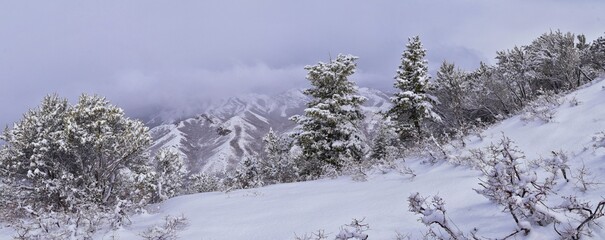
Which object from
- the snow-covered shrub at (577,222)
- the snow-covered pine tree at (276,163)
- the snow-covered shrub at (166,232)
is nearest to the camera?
the snow-covered shrub at (577,222)

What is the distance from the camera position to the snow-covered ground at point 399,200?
16.9 ft

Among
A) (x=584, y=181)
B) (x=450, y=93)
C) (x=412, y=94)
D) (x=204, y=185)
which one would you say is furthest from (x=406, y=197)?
(x=204, y=185)

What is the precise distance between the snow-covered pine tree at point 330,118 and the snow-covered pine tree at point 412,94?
3.46m

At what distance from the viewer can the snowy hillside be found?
16.6 feet

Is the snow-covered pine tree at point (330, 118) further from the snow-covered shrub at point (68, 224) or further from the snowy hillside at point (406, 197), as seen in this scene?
the snow-covered shrub at point (68, 224)

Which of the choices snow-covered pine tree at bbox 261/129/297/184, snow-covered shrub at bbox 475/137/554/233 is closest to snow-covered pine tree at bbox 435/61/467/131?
snow-covered pine tree at bbox 261/129/297/184

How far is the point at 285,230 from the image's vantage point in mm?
6859

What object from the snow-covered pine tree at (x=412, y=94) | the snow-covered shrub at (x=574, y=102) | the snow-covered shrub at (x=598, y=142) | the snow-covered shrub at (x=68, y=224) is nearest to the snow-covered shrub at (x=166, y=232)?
the snow-covered shrub at (x=68, y=224)

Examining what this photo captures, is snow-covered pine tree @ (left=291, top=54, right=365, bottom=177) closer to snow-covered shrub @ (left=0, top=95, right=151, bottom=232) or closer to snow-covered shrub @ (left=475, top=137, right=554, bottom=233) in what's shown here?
snow-covered shrub @ (left=0, top=95, right=151, bottom=232)

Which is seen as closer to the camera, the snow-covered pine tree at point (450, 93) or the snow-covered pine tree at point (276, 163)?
the snow-covered pine tree at point (450, 93)

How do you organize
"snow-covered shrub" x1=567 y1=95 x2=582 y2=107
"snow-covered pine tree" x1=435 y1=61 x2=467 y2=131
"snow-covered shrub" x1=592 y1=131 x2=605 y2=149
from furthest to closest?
1. "snow-covered pine tree" x1=435 y1=61 x2=467 y2=131
2. "snow-covered shrub" x1=567 y1=95 x2=582 y2=107
3. "snow-covered shrub" x1=592 y1=131 x2=605 y2=149

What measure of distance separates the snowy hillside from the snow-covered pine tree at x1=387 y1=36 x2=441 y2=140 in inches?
611

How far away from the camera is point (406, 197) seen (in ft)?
23.3

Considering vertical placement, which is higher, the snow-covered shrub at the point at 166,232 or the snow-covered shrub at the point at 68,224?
the snow-covered shrub at the point at 68,224
